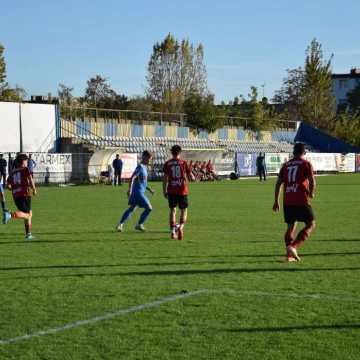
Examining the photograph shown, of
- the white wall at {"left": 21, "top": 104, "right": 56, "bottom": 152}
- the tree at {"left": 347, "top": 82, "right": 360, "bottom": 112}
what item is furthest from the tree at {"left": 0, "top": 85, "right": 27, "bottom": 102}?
the tree at {"left": 347, "top": 82, "right": 360, "bottom": 112}

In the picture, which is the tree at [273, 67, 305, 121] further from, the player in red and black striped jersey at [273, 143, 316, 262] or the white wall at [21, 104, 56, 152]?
the player in red and black striped jersey at [273, 143, 316, 262]

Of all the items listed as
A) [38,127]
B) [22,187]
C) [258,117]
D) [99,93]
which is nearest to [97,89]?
[99,93]

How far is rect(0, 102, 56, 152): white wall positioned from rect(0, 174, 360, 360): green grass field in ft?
98.2

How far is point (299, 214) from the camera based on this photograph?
11.8m

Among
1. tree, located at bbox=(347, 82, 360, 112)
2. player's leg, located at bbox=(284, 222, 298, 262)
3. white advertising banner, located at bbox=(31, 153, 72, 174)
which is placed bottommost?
player's leg, located at bbox=(284, 222, 298, 262)

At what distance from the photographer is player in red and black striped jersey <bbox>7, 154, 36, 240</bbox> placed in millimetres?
15295

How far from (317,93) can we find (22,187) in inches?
2797

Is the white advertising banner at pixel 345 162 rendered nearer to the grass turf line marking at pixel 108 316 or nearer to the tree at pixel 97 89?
the tree at pixel 97 89

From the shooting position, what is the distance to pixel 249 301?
8672mm

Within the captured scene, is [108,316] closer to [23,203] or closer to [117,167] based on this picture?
[23,203]

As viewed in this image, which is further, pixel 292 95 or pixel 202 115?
pixel 292 95

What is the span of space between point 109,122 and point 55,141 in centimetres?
785

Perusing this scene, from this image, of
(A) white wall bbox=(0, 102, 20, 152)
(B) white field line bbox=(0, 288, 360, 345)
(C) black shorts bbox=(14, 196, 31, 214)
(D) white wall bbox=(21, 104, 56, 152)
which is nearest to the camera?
(B) white field line bbox=(0, 288, 360, 345)

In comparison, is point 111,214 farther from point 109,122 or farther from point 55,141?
point 109,122
